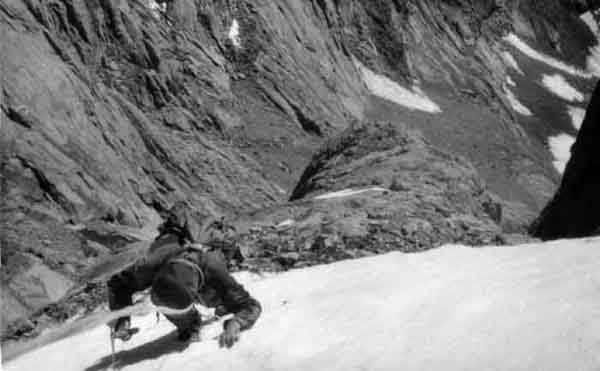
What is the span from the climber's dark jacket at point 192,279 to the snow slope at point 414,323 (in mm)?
297

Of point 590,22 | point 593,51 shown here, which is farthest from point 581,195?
point 590,22

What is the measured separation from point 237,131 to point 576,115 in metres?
51.2

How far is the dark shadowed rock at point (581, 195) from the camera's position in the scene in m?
12.2

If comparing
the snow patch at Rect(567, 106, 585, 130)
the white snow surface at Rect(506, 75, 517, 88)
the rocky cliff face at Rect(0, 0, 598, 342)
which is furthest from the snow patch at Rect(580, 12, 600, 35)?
the rocky cliff face at Rect(0, 0, 598, 342)

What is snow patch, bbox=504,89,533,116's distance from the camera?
2753 inches

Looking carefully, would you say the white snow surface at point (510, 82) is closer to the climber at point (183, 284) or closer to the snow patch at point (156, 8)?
the snow patch at point (156, 8)

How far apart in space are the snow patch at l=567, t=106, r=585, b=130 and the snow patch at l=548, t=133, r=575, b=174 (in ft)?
12.7

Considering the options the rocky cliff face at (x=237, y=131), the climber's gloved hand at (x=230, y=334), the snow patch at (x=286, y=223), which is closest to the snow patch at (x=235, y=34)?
the rocky cliff face at (x=237, y=131)

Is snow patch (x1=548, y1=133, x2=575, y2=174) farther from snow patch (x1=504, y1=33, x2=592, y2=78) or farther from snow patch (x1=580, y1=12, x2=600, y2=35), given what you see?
snow patch (x1=580, y1=12, x2=600, y2=35)

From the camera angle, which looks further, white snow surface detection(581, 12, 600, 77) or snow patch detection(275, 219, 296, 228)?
white snow surface detection(581, 12, 600, 77)

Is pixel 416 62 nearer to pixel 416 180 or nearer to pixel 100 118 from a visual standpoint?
pixel 100 118

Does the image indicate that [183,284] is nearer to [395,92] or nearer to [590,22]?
[395,92]

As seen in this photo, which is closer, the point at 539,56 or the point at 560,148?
the point at 560,148

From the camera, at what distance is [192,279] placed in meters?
6.24
